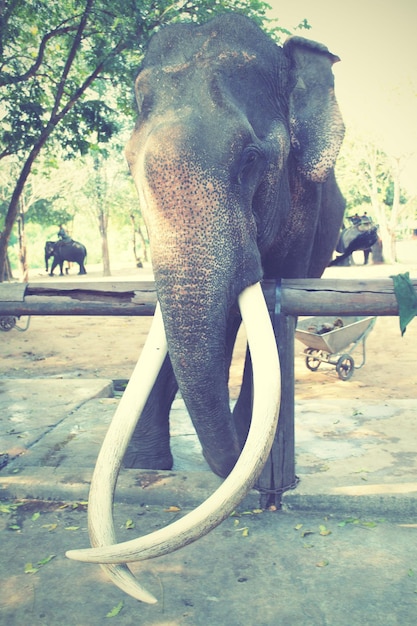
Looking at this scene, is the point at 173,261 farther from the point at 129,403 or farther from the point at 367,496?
the point at 367,496

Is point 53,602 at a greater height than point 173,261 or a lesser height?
lesser

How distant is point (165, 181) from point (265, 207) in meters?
0.60

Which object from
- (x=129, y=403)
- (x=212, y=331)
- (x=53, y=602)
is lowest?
(x=53, y=602)

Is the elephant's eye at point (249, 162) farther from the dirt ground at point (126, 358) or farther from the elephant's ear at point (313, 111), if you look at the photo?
the dirt ground at point (126, 358)

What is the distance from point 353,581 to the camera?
2291mm

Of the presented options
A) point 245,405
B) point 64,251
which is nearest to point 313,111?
point 245,405

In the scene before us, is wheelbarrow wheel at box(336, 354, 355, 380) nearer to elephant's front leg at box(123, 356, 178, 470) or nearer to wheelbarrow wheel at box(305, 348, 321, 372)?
wheelbarrow wheel at box(305, 348, 321, 372)

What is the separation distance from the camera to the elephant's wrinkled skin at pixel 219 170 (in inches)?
88.3

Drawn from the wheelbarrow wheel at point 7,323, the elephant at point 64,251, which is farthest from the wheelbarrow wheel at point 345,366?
the elephant at point 64,251

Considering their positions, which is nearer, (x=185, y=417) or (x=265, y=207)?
(x=265, y=207)

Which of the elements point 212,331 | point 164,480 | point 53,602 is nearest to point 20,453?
point 164,480

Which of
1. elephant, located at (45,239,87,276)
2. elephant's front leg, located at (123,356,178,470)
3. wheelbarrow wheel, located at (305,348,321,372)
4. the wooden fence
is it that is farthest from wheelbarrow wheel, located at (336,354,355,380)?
elephant, located at (45,239,87,276)

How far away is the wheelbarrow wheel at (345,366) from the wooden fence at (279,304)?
4164 mm

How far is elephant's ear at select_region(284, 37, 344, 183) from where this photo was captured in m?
2.80
